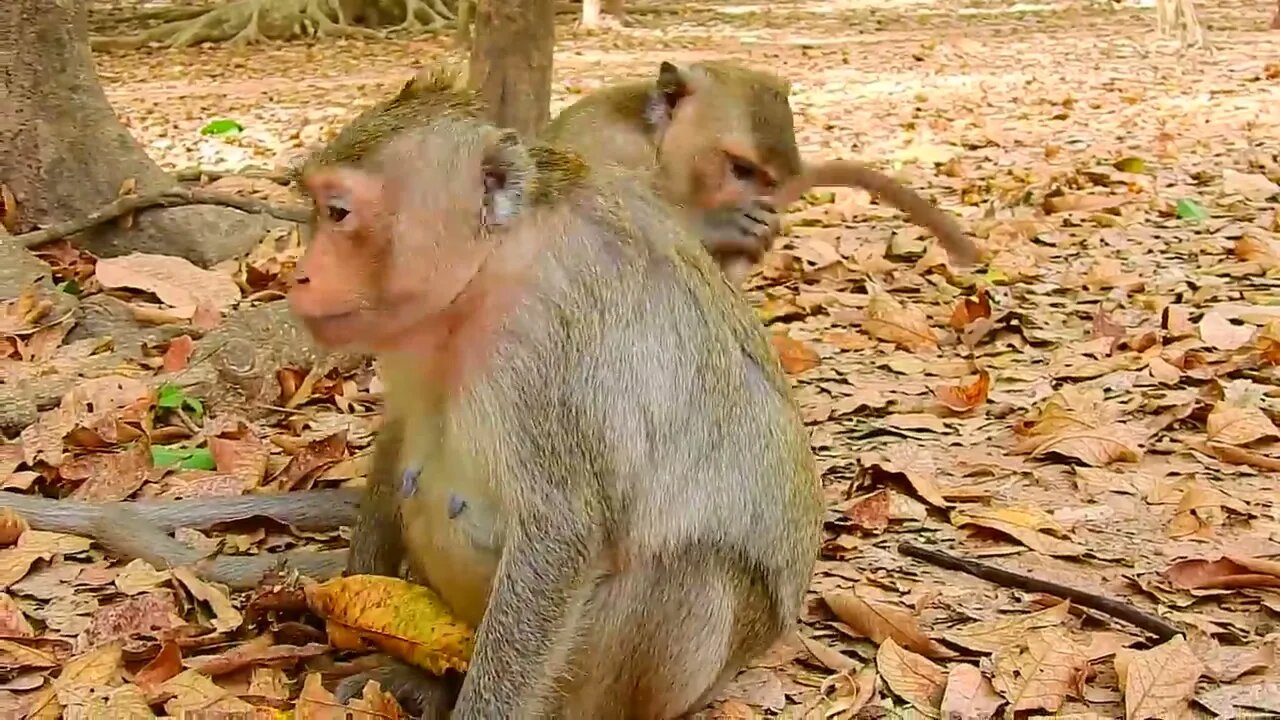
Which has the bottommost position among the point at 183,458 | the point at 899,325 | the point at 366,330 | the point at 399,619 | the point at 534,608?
the point at 183,458

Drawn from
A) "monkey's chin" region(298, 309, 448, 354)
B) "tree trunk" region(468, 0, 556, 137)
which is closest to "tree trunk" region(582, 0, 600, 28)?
"tree trunk" region(468, 0, 556, 137)

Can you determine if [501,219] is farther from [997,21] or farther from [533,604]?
[997,21]

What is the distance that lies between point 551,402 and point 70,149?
12.5 ft

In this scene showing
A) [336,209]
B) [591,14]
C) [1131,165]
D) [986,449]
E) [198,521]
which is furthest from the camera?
[591,14]

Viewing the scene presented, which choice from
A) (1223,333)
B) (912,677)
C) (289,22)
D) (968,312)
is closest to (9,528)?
(912,677)

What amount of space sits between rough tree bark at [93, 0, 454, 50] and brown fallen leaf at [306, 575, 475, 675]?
13.7 m

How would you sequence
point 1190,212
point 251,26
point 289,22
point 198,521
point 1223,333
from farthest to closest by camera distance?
point 289,22 → point 251,26 → point 1190,212 → point 1223,333 → point 198,521

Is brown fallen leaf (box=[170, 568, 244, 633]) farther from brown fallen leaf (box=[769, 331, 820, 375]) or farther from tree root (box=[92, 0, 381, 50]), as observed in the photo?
tree root (box=[92, 0, 381, 50])

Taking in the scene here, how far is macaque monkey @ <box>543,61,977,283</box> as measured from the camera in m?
4.49

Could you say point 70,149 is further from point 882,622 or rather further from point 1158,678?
point 1158,678

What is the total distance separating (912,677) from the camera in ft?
9.53

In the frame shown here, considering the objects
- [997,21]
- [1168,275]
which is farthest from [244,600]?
[997,21]

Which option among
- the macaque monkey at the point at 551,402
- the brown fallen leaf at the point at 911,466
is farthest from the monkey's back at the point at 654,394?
the brown fallen leaf at the point at 911,466

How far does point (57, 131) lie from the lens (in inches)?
215
